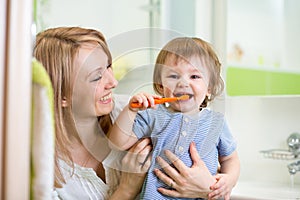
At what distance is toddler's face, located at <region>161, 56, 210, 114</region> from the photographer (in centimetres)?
70

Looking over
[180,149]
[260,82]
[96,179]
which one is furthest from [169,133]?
[260,82]

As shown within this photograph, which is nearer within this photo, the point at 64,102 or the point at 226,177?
the point at 64,102

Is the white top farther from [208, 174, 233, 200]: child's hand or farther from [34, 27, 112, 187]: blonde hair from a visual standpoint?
[208, 174, 233, 200]: child's hand

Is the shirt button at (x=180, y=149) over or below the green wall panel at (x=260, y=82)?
below

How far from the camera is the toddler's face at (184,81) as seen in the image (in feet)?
2.31

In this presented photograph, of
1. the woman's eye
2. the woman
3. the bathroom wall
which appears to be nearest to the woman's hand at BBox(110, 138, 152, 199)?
the woman

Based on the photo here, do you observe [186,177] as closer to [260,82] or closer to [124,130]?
[124,130]

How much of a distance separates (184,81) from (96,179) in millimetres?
208

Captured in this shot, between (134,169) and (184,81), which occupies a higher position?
(184,81)

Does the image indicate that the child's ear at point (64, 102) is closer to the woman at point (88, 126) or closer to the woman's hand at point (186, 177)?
the woman at point (88, 126)

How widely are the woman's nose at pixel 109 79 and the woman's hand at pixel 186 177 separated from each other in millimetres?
136

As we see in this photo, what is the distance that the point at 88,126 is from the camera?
70 centimetres

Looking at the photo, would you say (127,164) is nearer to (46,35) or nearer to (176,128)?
(176,128)

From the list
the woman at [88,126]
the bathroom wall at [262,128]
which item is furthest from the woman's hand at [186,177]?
the bathroom wall at [262,128]
